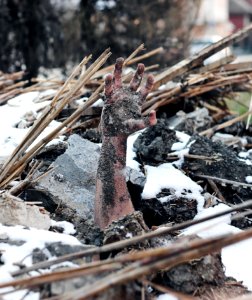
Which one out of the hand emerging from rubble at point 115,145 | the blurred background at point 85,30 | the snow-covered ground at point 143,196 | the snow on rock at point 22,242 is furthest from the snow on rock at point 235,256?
the blurred background at point 85,30

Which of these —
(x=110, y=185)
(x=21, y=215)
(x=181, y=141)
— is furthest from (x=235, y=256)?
(x=181, y=141)

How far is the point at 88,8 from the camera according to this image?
7125 mm

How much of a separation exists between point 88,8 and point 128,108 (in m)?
4.99

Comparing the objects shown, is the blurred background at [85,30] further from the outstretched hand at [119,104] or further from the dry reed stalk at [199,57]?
the outstretched hand at [119,104]

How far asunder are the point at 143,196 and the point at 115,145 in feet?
1.48

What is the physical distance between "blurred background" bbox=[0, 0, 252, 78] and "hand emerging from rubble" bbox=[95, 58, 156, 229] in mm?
4248

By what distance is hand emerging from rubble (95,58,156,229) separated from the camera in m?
2.40

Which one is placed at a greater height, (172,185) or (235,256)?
(172,185)

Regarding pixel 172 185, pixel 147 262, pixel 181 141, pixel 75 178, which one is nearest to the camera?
pixel 147 262

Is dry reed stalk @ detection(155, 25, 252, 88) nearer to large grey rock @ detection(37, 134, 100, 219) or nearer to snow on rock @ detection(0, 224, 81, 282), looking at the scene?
large grey rock @ detection(37, 134, 100, 219)

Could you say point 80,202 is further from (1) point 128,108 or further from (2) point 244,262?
(2) point 244,262

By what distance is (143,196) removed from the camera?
2.78 m

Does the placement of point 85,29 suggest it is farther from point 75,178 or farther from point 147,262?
point 147,262

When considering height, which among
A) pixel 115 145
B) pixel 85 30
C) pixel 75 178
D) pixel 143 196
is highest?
pixel 85 30
